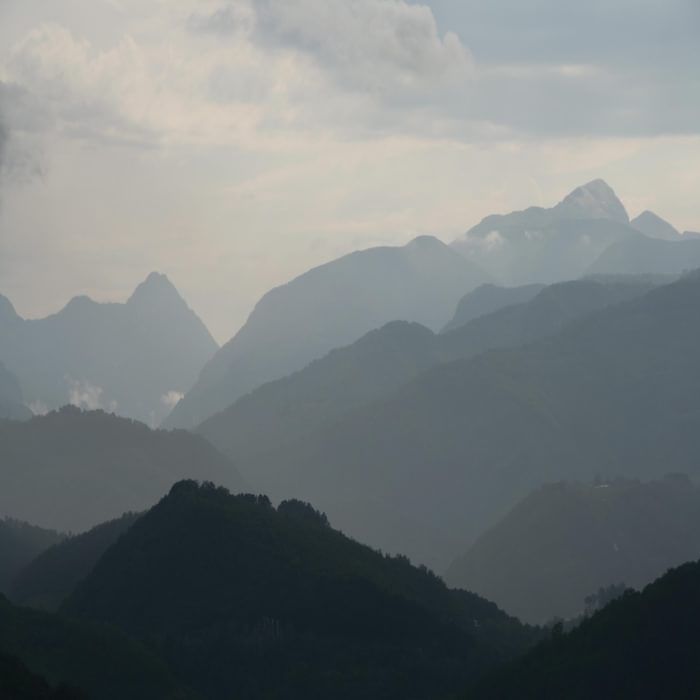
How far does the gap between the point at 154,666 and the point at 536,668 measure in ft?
119

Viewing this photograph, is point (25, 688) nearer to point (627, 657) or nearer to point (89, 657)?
point (89, 657)

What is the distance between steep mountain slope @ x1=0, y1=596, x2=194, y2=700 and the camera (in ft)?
521

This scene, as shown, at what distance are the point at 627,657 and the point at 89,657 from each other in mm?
49874

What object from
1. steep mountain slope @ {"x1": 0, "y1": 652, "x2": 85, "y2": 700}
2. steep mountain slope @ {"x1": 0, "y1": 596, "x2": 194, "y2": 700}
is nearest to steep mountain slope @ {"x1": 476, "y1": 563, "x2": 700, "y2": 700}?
steep mountain slope @ {"x1": 0, "y1": 596, "x2": 194, "y2": 700}

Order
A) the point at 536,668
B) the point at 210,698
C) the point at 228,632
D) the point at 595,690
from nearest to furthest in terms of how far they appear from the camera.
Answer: the point at 595,690
the point at 536,668
the point at 210,698
the point at 228,632

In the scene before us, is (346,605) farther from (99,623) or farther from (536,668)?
(536,668)

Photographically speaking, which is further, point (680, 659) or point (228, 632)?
point (228, 632)

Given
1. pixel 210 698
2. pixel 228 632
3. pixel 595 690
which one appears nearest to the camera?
pixel 595 690

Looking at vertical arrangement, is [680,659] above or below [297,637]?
below

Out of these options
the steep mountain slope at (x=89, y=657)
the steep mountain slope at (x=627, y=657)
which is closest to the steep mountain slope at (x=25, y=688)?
the steep mountain slope at (x=89, y=657)

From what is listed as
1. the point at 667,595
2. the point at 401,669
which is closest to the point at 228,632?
the point at 401,669

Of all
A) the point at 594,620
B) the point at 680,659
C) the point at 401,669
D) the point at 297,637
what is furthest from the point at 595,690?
the point at 297,637

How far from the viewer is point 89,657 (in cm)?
16475

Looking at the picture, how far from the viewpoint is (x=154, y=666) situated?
167 meters
